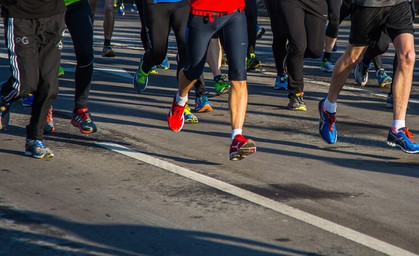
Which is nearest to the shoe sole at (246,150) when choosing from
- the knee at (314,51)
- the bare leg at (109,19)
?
the knee at (314,51)

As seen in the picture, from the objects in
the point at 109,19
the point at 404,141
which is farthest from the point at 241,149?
the point at 109,19

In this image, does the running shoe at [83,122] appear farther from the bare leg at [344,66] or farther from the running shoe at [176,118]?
the bare leg at [344,66]

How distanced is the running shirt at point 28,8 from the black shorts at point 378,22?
8.18 feet

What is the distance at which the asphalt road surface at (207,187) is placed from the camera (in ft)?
16.3

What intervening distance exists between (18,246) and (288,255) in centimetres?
143

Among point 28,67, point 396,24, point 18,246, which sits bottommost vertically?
point 18,246

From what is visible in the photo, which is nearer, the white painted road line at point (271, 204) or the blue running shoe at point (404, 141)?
the white painted road line at point (271, 204)

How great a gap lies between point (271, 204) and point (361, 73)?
608 cm

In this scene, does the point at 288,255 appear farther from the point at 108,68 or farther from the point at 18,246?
the point at 108,68

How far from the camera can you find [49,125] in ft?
26.1

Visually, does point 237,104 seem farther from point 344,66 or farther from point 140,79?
point 140,79

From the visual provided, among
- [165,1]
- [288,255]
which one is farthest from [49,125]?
[288,255]

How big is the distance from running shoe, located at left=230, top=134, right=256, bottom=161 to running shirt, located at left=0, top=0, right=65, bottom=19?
5.65 ft

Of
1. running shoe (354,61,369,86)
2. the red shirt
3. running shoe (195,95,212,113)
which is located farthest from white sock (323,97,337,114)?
running shoe (354,61,369,86)
